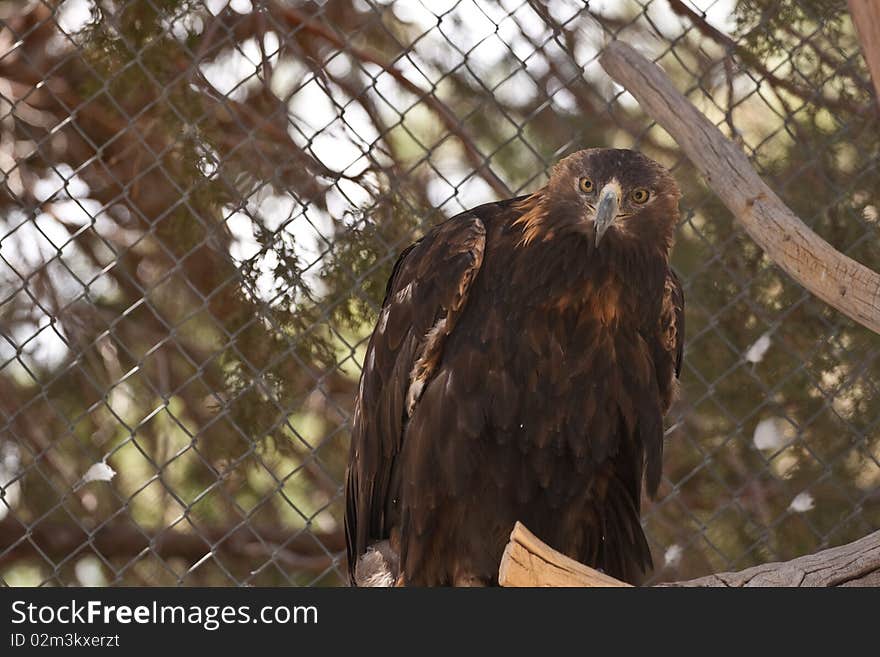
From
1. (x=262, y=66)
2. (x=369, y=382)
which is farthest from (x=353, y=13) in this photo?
(x=369, y=382)

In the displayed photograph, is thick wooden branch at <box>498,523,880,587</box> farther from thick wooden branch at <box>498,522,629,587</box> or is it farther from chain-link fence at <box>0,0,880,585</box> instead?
chain-link fence at <box>0,0,880,585</box>

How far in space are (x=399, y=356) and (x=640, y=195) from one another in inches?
29.2

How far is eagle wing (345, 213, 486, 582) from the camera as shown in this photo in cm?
292

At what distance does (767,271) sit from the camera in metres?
3.77

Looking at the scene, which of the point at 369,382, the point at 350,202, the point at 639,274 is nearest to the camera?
the point at 639,274

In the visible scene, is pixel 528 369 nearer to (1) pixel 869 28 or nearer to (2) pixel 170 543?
(1) pixel 869 28

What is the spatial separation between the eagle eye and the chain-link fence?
2.60 feet

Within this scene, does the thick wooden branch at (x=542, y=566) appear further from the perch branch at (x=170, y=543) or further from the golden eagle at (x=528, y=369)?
the perch branch at (x=170, y=543)

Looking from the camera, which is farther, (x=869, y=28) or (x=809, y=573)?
(x=869, y=28)

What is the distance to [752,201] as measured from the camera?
9.02 ft

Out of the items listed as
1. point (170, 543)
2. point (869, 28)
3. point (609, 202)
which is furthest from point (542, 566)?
point (170, 543)

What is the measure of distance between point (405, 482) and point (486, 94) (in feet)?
4.40

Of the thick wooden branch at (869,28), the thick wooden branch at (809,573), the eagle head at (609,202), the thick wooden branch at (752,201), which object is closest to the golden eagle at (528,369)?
the eagle head at (609,202)

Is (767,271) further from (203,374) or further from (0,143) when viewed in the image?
(0,143)
